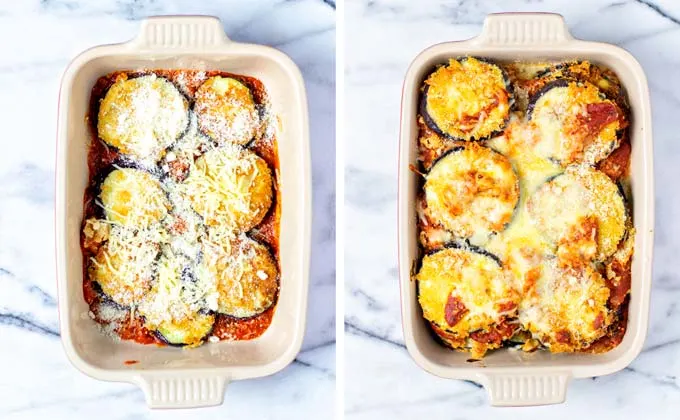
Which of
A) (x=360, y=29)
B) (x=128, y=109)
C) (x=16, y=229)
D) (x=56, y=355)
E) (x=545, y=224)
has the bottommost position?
(x=56, y=355)

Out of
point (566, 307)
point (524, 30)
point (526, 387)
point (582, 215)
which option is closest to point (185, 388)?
point (526, 387)

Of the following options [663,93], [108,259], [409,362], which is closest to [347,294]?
[409,362]

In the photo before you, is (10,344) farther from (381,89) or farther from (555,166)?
(555,166)

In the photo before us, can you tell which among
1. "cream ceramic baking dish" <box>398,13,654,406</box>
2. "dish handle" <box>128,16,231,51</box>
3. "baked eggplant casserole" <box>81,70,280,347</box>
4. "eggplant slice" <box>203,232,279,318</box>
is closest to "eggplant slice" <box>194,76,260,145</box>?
"baked eggplant casserole" <box>81,70,280,347</box>

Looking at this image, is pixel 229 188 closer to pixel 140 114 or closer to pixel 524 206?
pixel 140 114

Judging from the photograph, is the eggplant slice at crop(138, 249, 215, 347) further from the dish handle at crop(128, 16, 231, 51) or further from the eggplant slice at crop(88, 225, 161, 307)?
the dish handle at crop(128, 16, 231, 51)
